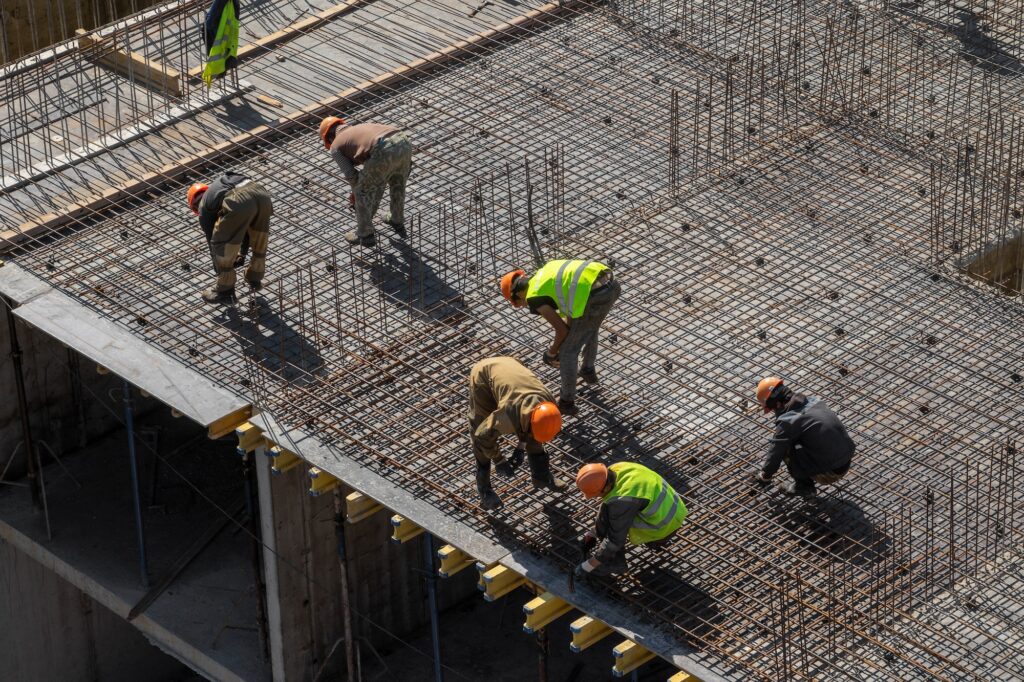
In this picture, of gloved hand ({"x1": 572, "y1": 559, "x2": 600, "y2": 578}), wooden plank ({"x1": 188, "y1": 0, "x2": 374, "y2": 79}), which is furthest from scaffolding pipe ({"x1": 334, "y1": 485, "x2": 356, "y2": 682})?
wooden plank ({"x1": 188, "y1": 0, "x2": 374, "y2": 79})

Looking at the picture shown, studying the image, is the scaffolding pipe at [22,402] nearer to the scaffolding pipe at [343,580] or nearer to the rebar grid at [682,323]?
the rebar grid at [682,323]

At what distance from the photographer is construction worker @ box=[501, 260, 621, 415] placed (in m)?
20.2

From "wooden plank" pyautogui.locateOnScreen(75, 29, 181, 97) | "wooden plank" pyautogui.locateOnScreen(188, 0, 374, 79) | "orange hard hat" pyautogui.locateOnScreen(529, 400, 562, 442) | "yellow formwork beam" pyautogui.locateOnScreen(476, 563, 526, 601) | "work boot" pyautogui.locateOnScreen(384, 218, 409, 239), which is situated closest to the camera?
"orange hard hat" pyautogui.locateOnScreen(529, 400, 562, 442)

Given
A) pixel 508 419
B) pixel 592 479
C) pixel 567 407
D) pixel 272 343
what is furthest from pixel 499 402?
pixel 272 343

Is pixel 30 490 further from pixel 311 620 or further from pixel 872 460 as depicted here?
pixel 872 460

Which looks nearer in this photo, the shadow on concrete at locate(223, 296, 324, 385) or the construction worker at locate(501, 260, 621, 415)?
the construction worker at locate(501, 260, 621, 415)

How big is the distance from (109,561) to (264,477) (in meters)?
4.00

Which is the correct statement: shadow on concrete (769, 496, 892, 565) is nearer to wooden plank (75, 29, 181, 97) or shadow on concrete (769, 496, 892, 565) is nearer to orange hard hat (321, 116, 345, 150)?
orange hard hat (321, 116, 345, 150)

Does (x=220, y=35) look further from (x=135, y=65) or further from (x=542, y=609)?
(x=542, y=609)

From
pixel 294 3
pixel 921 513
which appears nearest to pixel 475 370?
pixel 921 513

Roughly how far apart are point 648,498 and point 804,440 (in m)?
1.97

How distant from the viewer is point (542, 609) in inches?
747

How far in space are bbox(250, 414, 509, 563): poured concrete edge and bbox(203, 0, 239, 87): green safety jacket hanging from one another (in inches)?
278

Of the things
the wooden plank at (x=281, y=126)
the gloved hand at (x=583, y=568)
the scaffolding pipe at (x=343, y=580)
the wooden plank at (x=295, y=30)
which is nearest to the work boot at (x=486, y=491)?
the gloved hand at (x=583, y=568)
